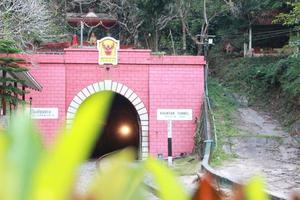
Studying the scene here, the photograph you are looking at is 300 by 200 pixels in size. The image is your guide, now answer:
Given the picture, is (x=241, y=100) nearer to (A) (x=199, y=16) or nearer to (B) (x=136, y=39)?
(A) (x=199, y=16)

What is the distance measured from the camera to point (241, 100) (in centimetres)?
1767

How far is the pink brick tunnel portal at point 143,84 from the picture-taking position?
15383 mm

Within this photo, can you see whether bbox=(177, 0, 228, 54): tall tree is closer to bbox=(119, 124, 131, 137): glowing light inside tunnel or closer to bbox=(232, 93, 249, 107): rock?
bbox=(232, 93, 249, 107): rock

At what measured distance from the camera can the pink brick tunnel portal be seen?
15.4 m

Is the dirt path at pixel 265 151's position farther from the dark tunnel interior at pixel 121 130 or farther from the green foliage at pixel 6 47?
the dark tunnel interior at pixel 121 130

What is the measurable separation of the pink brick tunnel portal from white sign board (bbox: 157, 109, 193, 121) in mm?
114

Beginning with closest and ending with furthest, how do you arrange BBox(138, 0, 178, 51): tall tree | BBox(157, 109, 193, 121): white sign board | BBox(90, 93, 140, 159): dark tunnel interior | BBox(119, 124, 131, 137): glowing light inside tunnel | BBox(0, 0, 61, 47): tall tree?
BBox(0, 0, 61, 47): tall tree < BBox(157, 109, 193, 121): white sign board < BBox(90, 93, 140, 159): dark tunnel interior < BBox(119, 124, 131, 137): glowing light inside tunnel < BBox(138, 0, 178, 51): tall tree

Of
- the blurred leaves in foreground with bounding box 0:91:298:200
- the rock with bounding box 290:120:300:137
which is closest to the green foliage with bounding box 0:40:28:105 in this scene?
the rock with bounding box 290:120:300:137

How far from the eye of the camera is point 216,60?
76.5ft

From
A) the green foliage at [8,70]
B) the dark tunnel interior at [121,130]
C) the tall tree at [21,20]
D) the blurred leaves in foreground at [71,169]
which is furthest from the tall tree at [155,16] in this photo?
the blurred leaves in foreground at [71,169]

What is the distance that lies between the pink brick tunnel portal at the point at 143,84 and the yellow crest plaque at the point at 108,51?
147 millimetres

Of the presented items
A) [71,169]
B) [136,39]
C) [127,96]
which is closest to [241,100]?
[127,96]

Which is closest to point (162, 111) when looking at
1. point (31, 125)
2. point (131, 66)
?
point (131, 66)

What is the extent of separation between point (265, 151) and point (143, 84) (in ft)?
15.3
